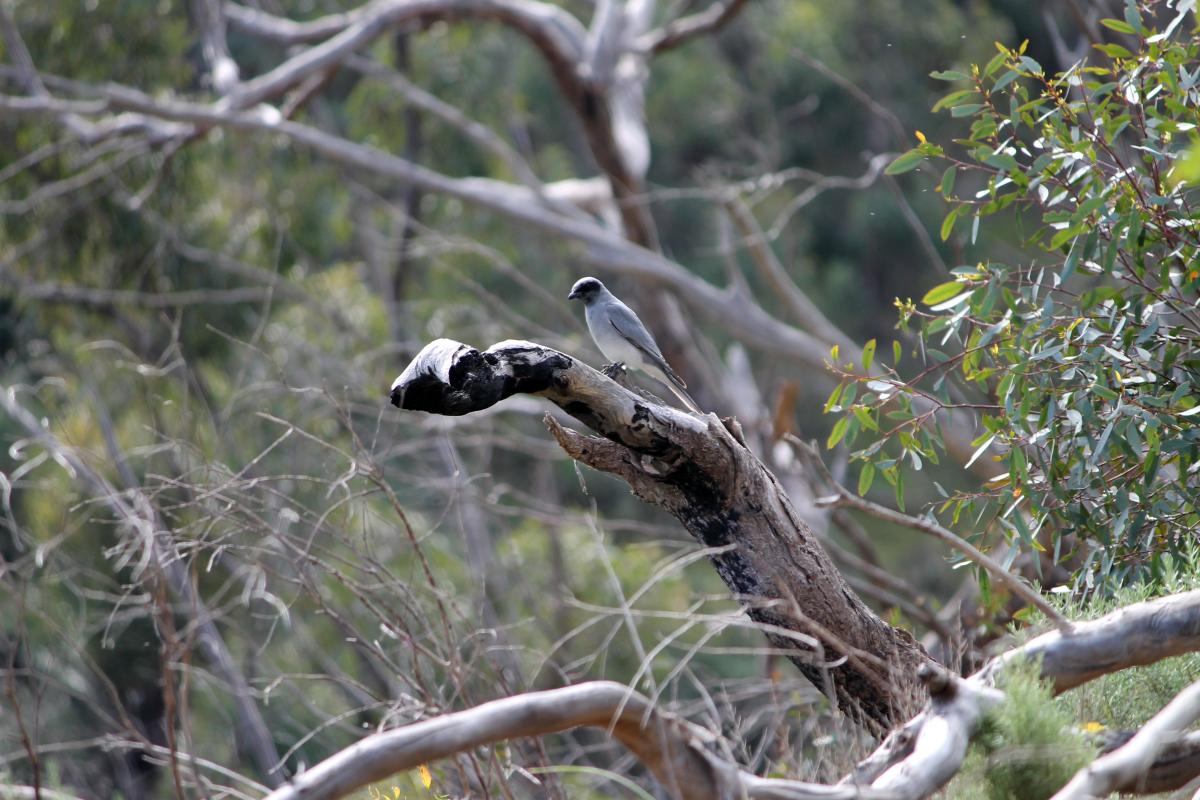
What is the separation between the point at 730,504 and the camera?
3.93 m

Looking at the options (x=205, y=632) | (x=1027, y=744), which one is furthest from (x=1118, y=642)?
(x=205, y=632)

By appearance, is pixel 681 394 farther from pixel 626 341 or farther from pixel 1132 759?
pixel 1132 759

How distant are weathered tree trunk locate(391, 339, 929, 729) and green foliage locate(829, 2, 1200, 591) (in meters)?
0.44

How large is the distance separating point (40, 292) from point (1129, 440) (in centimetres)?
1041

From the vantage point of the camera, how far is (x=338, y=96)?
17422 mm

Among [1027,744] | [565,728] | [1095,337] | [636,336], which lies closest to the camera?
[565,728]

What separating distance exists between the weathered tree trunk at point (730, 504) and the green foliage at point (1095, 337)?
1.46ft

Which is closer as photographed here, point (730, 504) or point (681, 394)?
point (730, 504)

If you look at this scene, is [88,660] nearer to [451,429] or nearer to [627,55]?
[451,429]

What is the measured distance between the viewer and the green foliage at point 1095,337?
3.81 metres

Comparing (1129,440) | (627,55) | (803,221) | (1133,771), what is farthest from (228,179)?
(1133,771)

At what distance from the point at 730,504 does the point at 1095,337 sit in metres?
1.24

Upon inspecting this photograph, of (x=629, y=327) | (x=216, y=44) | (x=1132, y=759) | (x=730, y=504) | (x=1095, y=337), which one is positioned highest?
(x=216, y=44)

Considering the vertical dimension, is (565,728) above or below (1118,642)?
above
